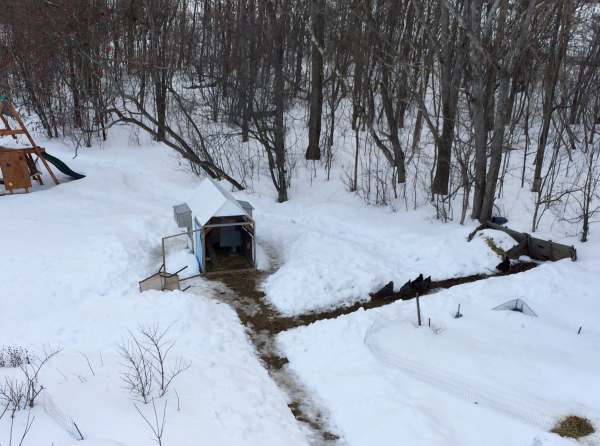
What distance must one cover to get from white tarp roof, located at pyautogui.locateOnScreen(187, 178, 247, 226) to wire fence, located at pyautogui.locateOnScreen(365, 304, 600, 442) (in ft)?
17.3

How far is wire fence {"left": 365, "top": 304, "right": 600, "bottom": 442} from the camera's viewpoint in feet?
21.8

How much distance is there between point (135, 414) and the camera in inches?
267

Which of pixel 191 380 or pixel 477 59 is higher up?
pixel 477 59

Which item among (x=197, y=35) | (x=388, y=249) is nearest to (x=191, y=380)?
(x=388, y=249)

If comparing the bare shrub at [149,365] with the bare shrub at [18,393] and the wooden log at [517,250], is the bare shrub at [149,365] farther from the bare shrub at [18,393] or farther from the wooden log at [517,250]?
the wooden log at [517,250]

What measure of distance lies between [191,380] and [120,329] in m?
2.55

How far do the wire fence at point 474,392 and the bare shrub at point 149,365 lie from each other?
343 cm

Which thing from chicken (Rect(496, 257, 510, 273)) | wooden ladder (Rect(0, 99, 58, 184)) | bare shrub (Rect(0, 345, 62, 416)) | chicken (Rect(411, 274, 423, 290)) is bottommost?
chicken (Rect(411, 274, 423, 290))

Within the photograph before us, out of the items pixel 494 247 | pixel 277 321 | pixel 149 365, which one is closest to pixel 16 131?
pixel 277 321

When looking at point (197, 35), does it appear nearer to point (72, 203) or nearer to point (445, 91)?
point (72, 203)

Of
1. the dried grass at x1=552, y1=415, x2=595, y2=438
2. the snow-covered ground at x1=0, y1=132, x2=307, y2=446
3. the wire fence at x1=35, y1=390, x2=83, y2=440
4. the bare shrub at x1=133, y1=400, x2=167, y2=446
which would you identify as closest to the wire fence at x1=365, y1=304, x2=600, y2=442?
→ the dried grass at x1=552, y1=415, x2=595, y2=438

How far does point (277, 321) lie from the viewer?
10742 millimetres

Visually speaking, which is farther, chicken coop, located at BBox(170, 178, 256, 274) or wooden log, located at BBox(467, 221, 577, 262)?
chicken coop, located at BBox(170, 178, 256, 274)

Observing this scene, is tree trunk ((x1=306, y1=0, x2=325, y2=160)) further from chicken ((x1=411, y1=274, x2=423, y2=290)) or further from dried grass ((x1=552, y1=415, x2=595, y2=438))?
dried grass ((x1=552, y1=415, x2=595, y2=438))
